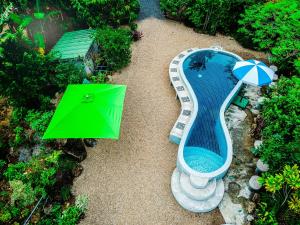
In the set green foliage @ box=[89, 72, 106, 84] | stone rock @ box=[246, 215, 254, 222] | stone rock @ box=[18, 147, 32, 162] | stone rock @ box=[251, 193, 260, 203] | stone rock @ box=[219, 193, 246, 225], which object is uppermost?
green foliage @ box=[89, 72, 106, 84]

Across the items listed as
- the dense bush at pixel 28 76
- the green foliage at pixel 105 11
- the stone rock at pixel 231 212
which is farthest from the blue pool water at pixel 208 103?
the dense bush at pixel 28 76

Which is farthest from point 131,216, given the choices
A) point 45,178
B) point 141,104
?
point 141,104

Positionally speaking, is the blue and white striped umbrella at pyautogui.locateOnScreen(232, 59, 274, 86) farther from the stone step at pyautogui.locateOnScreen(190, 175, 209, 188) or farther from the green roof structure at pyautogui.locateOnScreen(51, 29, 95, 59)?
the green roof structure at pyautogui.locateOnScreen(51, 29, 95, 59)

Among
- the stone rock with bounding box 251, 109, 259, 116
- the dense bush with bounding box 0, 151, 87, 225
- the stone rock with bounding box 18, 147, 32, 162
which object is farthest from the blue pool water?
the stone rock with bounding box 18, 147, 32, 162

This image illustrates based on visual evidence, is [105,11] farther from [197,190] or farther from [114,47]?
[197,190]

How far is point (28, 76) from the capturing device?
12.5 metres

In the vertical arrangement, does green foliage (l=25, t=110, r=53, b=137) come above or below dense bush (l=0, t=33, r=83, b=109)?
below

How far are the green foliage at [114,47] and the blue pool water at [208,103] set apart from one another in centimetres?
406

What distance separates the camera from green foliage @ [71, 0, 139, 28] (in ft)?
56.6

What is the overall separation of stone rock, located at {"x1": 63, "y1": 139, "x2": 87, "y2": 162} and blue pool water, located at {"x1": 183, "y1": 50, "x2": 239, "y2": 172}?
509 centimetres

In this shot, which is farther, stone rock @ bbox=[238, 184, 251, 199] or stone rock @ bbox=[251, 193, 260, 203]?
stone rock @ bbox=[238, 184, 251, 199]

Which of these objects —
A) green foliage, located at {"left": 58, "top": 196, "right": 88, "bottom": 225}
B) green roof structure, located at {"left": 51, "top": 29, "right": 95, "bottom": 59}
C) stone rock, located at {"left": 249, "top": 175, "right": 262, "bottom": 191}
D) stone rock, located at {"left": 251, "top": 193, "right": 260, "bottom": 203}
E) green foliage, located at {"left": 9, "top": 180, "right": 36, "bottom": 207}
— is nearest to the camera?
green foliage, located at {"left": 9, "top": 180, "right": 36, "bottom": 207}

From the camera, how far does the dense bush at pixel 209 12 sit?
59.4 feet

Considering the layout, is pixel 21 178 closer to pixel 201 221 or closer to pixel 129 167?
pixel 129 167
